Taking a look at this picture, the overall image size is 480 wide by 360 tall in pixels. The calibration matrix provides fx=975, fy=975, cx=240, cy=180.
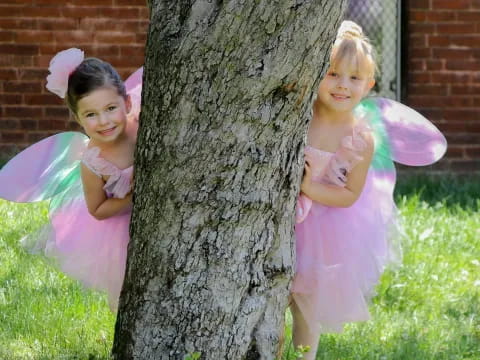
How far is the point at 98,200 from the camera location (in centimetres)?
371

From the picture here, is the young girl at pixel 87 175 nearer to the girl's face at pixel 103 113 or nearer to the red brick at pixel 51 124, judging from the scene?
the girl's face at pixel 103 113

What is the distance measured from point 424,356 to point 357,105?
1.20 m

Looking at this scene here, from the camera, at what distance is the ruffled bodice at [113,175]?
366cm

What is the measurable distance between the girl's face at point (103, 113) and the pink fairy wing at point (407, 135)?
102 cm

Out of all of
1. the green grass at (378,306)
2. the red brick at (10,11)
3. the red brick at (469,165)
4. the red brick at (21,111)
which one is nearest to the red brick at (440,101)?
the red brick at (469,165)

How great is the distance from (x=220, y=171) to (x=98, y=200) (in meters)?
0.78

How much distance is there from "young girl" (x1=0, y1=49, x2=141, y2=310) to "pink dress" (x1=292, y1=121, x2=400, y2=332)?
2.29ft

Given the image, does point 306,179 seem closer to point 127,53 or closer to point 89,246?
point 89,246

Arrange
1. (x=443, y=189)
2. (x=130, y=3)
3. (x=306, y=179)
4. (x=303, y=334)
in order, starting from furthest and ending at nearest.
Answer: (x=130, y=3), (x=443, y=189), (x=303, y=334), (x=306, y=179)

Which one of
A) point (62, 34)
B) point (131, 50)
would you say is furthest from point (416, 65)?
point (62, 34)

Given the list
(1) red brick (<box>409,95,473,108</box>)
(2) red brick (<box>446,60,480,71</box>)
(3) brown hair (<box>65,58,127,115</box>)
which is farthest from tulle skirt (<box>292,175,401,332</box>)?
(2) red brick (<box>446,60,480,71</box>)

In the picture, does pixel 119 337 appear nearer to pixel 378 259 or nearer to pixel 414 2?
pixel 378 259

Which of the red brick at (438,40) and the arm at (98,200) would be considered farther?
the red brick at (438,40)

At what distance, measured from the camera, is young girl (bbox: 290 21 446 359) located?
371 cm
